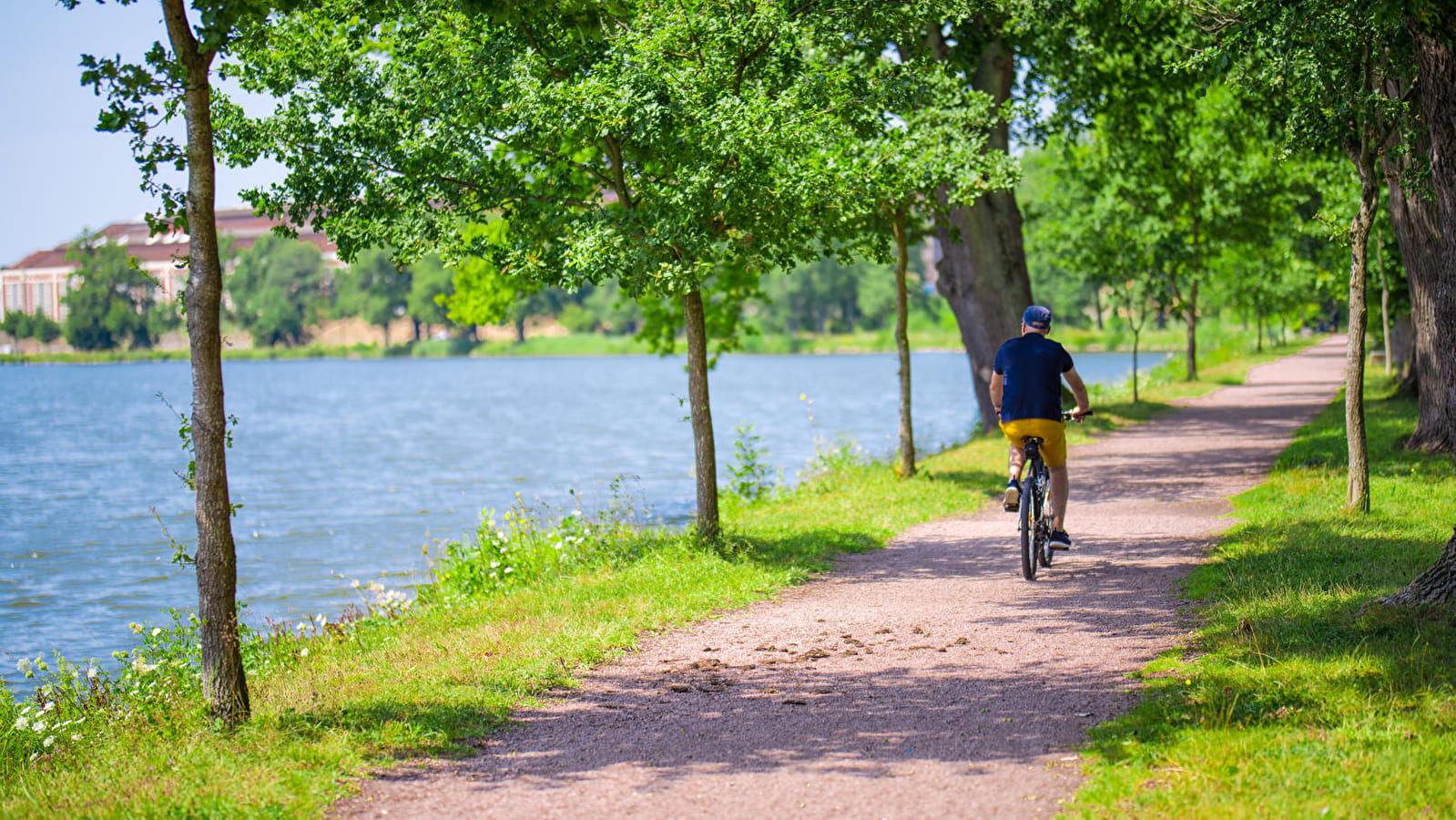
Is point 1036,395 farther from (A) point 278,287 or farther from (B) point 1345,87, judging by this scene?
(A) point 278,287

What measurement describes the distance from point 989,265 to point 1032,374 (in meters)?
13.2

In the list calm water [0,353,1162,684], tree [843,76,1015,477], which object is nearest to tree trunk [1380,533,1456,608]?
tree [843,76,1015,477]

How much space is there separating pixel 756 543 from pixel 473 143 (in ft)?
13.5

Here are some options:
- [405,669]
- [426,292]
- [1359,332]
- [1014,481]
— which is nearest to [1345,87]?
[1359,332]

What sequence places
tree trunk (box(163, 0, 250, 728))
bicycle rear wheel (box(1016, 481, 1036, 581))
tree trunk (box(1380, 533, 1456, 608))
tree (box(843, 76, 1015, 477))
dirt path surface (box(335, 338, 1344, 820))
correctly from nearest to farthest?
dirt path surface (box(335, 338, 1344, 820))
tree trunk (box(163, 0, 250, 728))
tree trunk (box(1380, 533, 1456, 608))
bicycle rear wheel (box(1016, 481, 1036, 581))
tree (box(843, 76, 1015, 477))

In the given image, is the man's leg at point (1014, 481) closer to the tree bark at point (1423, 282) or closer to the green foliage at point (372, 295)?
the tree bark at point (1423, 282)

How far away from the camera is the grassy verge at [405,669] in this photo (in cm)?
548

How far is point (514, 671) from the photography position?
736cm

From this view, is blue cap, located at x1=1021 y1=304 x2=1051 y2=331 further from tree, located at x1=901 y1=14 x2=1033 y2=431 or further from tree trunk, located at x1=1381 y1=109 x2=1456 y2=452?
tree, located at x1=901 y1=14 x2=1033 y2=431

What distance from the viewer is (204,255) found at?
623 centimetres

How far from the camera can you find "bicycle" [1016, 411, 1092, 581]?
966 cm

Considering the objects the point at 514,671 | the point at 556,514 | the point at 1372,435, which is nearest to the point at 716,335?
the point at 556,514

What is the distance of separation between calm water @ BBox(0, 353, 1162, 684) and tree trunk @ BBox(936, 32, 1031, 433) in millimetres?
2540

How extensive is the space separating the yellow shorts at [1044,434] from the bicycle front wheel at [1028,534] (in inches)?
13.1
